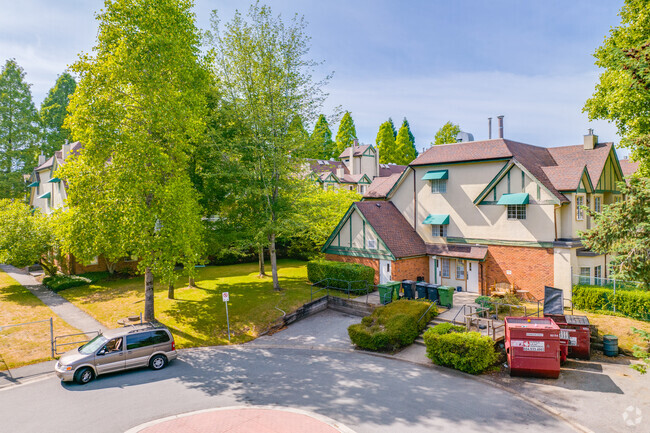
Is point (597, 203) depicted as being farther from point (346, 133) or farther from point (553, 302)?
point (346, 133)

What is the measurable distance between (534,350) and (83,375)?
52.0ft

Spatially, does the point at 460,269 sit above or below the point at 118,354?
above

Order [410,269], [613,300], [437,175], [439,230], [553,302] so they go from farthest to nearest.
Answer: [439,230] < [437,175] < [410,269] < [613,300] < [553,302]

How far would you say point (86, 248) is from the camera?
16.6 m

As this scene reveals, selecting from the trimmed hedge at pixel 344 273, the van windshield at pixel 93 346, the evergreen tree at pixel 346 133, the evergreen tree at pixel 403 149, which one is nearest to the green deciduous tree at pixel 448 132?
the evergreen tree at pixel 403 149

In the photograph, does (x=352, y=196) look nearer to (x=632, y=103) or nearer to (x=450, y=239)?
(x=450, y=239)

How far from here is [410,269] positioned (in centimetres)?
2406

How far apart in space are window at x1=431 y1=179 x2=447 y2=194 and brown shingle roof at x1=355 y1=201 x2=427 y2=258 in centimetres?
309

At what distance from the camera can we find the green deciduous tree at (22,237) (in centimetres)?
2578

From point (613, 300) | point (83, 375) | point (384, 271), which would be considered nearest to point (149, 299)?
point (83, 375)

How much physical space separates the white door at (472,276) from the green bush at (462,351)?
9.20 m

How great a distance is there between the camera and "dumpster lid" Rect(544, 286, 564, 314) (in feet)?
51.9

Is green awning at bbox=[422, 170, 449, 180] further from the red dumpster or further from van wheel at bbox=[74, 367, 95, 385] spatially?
van wheel at bbox=[74, 367, 95, 385]

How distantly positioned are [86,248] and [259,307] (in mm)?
Answer: 8894
